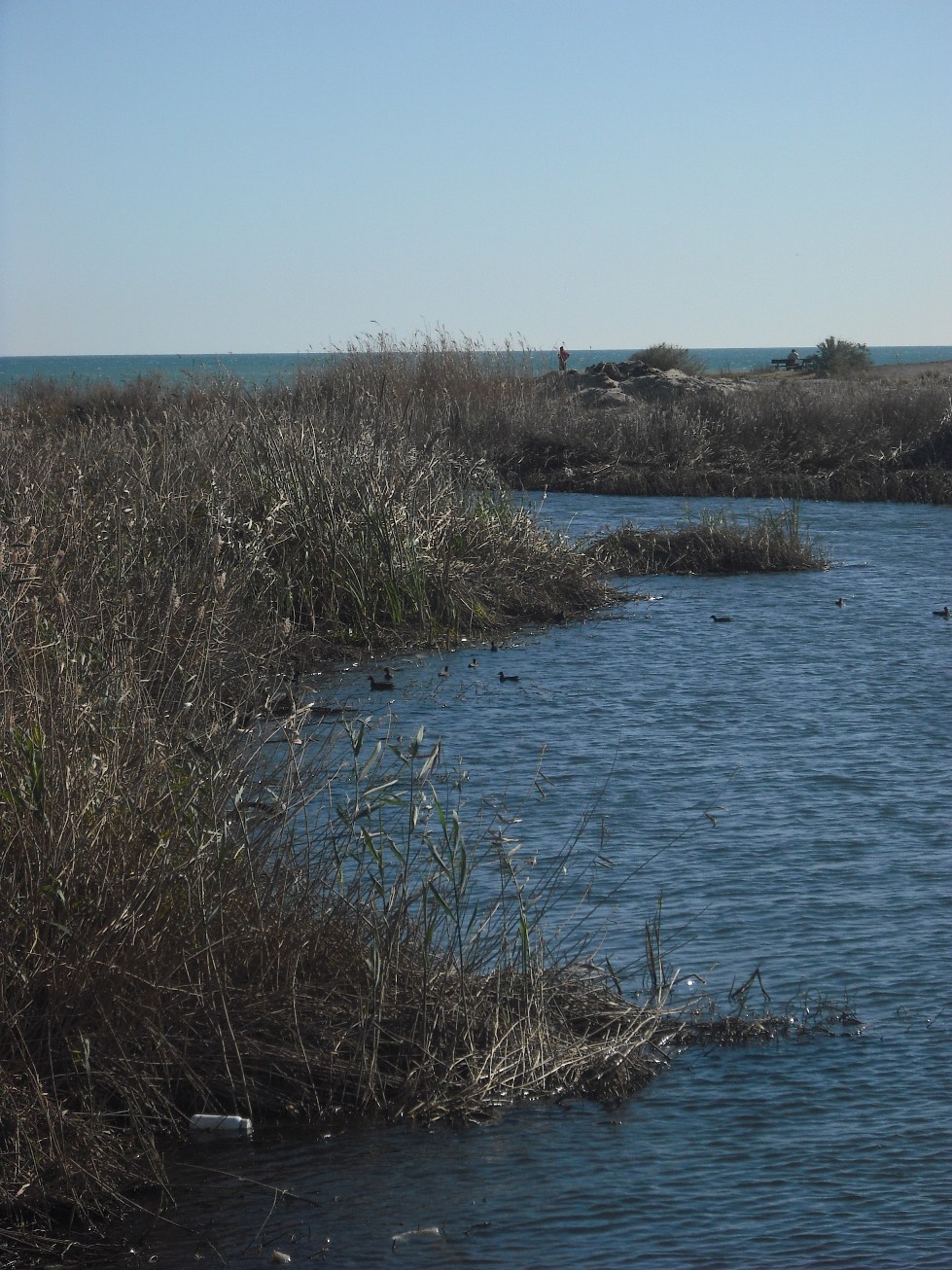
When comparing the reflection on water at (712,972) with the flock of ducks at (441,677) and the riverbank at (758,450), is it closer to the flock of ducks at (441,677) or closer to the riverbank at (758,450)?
the flock of ducks at (441,677)

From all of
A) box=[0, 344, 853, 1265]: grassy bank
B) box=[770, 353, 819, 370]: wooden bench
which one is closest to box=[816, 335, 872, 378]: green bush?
box=[770, 353, 819, 370]: wooden bench

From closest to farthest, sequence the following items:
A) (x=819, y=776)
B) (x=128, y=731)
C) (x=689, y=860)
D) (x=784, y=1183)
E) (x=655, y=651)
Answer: (x=784, y=1183) < (x=128, y=731) < (x=689, y=860) < (x=819, y=776) < (x=655, y=651)

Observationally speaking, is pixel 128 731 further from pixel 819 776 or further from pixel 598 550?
pixel 598 550

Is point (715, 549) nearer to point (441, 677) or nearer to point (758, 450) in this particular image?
point (441, 677)

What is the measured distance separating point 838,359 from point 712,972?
46.0 metres

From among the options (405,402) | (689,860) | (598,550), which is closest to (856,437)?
(405,402)

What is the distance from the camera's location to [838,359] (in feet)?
161

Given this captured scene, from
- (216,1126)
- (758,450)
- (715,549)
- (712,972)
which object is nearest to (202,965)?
(216,1126)

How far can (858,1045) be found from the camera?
17.0ft

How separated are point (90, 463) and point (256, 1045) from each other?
7651 millimetres

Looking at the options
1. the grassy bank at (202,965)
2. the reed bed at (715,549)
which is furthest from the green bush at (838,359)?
the grassy bank at (202,965)

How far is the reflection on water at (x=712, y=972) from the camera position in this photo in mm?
4023

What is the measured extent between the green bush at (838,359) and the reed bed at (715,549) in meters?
32.4

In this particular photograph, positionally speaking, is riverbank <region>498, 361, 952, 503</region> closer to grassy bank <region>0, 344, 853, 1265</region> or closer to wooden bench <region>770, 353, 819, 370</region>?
grassy bank <region>0, 344, 853, 1265</region>
